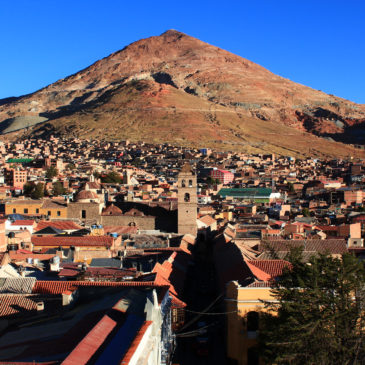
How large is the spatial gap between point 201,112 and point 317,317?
402 ft

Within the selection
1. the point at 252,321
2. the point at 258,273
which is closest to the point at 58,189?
the point at 258,273

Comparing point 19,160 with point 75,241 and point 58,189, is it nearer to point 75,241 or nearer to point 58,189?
point 58,189

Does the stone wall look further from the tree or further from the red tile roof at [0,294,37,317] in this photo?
the tree

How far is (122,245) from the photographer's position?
82.0 feet

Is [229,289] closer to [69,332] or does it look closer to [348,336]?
[348,336]

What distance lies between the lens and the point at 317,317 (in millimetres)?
10805

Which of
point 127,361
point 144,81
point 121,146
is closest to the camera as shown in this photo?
point 127,361

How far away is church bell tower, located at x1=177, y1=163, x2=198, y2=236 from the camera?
3086 cm

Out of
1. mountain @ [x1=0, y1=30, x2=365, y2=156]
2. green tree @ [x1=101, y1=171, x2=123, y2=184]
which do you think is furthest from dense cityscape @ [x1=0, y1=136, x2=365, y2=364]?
mountain @ [x1=0, y1=30, x2=365, y2=156]

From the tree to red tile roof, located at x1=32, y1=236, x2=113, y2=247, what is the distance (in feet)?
37.6

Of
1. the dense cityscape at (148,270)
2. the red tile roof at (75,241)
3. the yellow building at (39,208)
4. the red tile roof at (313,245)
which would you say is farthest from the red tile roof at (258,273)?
the yellow building at (39,208)

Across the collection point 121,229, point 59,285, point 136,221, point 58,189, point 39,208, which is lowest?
point 59,285

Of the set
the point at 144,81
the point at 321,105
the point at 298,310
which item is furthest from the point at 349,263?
the point at 321,105

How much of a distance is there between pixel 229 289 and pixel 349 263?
9.60 feet
